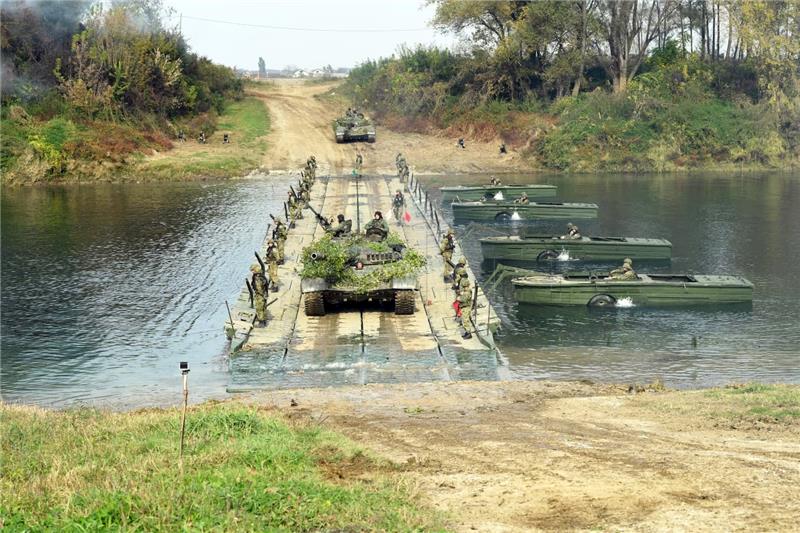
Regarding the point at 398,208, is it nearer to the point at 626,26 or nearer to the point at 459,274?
the point at 459,274

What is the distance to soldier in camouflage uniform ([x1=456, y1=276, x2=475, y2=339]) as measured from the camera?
2703cm

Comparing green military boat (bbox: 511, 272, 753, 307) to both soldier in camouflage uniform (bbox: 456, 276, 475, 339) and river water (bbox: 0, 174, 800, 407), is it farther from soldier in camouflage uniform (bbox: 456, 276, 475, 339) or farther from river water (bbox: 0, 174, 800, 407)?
soldier in camouflage uniform (bbox: 456, 276, 475, 339)

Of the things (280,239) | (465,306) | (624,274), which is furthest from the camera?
(280,239)

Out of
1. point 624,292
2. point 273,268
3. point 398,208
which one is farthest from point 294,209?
point 624,292

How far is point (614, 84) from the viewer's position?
256 feet

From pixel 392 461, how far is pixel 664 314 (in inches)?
742

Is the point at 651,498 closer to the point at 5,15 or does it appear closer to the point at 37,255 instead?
the point at 37,255

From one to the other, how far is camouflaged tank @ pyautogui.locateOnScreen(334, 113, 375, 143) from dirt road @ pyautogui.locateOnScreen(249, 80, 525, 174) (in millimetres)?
498

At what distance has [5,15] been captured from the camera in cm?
6925

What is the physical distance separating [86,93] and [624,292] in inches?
1908

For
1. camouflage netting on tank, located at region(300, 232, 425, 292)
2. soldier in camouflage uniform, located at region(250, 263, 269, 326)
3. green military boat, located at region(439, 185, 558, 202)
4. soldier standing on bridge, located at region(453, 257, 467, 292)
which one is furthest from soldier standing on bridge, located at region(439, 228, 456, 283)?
green military boat, located at region(439, 185, 558, 202)

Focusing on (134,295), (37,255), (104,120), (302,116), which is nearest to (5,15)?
(104,120)

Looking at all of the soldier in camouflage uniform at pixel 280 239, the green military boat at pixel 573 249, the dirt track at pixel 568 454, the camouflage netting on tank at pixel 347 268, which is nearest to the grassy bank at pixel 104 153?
the green military boat at pixel 573 249

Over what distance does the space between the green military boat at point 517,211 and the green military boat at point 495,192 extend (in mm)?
1787
